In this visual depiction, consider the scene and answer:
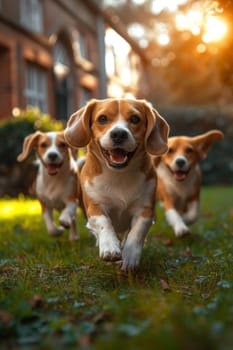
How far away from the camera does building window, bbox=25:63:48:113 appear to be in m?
18.6

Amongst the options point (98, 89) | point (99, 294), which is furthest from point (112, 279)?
point (98, 89)

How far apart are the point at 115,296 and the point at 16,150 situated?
9351mm

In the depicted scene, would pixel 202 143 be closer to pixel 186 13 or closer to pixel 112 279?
pixel 112 279

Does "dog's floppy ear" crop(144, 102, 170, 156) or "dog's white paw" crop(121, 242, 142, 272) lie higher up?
"dog's floppy ear" crop(144, 102, 170, 156)

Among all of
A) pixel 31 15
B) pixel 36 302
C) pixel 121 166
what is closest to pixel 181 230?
pixel 121 166

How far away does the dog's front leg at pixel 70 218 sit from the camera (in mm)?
5315

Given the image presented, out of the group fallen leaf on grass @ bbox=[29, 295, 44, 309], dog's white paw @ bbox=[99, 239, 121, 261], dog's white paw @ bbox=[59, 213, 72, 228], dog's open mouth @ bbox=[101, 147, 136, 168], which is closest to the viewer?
fallen leaf on grass @ bbox=[29, 295, 44, 309]

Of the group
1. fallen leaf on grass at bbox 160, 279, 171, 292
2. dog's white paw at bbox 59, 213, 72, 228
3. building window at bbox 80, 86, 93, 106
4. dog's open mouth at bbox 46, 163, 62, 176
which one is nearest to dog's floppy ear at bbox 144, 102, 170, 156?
fallen leaf on grass at bbox 160, 279, 171, 292

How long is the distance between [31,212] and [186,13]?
428 cm

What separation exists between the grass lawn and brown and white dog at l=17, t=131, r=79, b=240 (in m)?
0.39

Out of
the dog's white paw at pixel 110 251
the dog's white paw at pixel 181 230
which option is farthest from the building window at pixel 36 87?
the dog's white paw at pixel 110 251

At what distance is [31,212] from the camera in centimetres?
908

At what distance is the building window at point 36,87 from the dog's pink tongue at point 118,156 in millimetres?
14732

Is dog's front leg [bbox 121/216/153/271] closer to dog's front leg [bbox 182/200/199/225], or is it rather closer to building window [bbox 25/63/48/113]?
dog's front leg [bbox 182/200/199/225]
